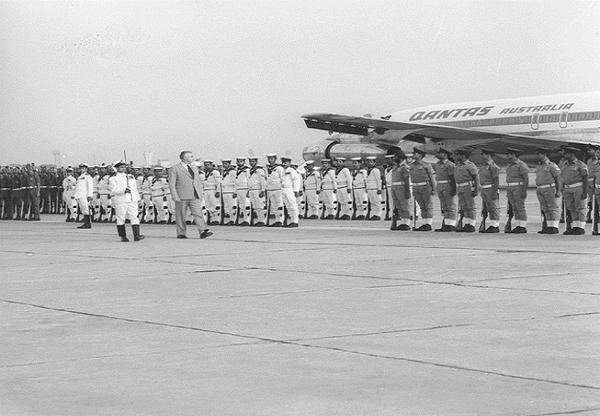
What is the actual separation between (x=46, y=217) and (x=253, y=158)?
501 inches

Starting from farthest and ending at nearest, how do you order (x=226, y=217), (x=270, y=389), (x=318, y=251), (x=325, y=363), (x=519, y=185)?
(x=226, y=217)
(x=519, y=185)
(x=318, y=251)
(x=325, y=363)
(x=270, y=389)

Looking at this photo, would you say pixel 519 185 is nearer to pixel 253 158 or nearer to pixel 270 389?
pixel 253 158

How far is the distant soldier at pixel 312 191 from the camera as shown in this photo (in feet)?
95.8

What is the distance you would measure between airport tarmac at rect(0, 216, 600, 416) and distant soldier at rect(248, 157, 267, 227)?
11.1 meters

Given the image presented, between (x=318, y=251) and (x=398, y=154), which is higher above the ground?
(x=398, y=154)

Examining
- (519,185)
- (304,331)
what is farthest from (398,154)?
(304,331)

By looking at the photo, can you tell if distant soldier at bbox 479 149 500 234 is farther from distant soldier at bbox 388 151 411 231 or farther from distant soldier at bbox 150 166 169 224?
distant soldier at bbox 150 166 169 224

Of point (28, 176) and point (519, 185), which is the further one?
point (28, 176)

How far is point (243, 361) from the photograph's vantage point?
7.09 metres

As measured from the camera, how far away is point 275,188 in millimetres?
25609

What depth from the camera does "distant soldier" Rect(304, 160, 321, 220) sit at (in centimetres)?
2920

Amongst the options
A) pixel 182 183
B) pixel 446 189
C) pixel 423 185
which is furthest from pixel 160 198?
pixel 446 189

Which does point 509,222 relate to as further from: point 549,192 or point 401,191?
point 401,191

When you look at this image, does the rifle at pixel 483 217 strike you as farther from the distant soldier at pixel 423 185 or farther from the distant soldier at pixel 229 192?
the distant soldier at pixel 229 192
